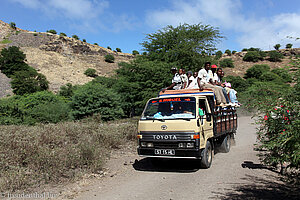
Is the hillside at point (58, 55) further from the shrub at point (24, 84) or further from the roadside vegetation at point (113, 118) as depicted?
the roadside vegetation at point (113, 118)

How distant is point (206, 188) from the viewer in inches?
215

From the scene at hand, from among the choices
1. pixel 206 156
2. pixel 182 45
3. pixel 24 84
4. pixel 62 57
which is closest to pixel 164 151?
pixel 206 156

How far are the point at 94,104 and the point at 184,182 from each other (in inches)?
998

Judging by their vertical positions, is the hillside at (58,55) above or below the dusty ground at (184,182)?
above

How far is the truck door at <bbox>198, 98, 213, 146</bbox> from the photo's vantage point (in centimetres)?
702

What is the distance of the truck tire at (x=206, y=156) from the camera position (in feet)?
22.8

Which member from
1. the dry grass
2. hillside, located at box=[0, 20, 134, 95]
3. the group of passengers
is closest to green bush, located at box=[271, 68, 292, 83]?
the dry grass

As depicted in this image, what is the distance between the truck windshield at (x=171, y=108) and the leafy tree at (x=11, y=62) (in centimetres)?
5587

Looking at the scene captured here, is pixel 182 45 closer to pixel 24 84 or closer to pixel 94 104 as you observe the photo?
pixel 94 104

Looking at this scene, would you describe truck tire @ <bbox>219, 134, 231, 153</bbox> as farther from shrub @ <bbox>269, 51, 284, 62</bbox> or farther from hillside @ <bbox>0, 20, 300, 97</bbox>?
shrub @ <bbox>269, 51, 284, 62</bbox>

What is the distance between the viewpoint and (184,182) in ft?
19.7

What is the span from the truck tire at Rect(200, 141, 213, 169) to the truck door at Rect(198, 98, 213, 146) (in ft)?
1.02

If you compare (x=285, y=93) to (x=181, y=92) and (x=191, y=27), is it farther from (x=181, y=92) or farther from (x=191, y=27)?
(x=191, y=27)

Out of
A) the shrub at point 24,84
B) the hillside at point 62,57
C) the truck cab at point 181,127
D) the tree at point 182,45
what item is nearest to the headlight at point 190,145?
the truck cab at point 181,127
